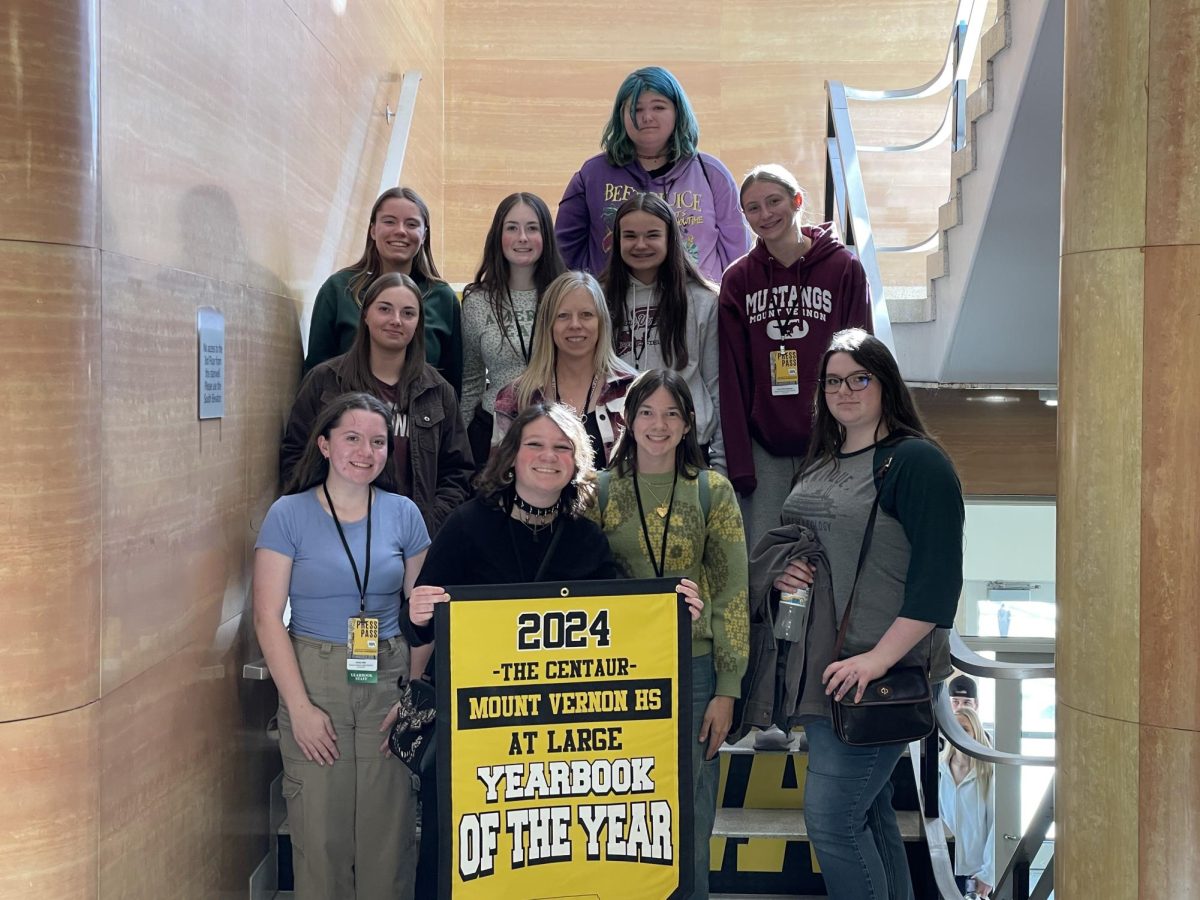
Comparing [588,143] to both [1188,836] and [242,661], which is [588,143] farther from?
[1188,836]

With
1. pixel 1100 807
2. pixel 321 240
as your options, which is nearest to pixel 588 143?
pixel 321 240

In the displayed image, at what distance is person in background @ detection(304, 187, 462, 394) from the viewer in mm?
3824

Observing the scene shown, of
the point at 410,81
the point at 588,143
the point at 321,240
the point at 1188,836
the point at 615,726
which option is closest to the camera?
the point at 1188,836

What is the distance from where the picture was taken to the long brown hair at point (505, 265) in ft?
12.6

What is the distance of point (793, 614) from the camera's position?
114 inches

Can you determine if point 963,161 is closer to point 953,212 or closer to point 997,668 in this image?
point 953,212

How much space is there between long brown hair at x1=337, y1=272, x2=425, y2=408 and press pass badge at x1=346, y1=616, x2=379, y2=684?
70 centimetres

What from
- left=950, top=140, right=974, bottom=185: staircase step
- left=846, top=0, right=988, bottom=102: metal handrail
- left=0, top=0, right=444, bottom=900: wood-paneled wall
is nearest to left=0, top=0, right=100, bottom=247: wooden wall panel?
left=0, top=0, right=444, bottom=900: wood-paneled wall

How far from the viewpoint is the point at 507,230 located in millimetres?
3857

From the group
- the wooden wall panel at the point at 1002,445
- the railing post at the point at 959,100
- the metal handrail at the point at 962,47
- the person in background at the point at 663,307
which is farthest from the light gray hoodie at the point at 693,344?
the wooden wall panel at the point at 1002,445

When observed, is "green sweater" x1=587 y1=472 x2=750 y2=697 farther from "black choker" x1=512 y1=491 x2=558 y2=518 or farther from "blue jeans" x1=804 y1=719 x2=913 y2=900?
"blue jeans" x1=804 y1=719 x2=913 y2=900

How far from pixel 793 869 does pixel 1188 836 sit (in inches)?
49.6

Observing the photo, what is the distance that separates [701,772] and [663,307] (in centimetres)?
137

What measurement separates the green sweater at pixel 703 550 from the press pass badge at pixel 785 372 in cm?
76
